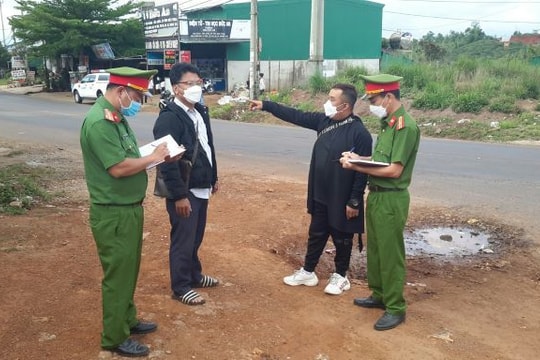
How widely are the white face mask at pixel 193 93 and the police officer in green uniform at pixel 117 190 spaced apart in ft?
1.97

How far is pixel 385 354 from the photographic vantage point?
3520 millimetres

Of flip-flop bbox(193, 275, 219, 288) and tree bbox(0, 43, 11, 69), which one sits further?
tree bbox(0, 43, 11, 69)

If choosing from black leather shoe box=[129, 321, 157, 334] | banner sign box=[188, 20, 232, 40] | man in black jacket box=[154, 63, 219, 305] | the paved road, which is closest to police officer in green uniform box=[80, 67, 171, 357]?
black leather shoe box=[129, 321, 157, 334]

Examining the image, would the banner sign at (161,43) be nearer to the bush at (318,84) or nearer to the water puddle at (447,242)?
the bush at (318,84)

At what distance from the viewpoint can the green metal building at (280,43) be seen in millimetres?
31703

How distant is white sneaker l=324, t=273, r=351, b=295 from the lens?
177 inches

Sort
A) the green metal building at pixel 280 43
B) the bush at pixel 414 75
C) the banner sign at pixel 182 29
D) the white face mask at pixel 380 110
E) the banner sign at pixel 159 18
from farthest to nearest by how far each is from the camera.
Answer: the green metal building at pixel 280 43 < the banner sign at pixel 159 18 < the banner sign at pixel 182 29 < the bush at pixel 414 75 < the white face mask at pixel 380 110

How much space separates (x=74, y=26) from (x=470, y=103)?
79.4ft

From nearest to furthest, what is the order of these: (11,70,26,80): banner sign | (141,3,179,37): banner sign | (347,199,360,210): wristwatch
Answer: (347,199,360,210): wristwatch < (141,3,179,37): banner sign < (11,70,26,80): banner sign

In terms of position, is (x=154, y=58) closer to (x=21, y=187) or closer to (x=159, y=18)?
(x=159, y=18)

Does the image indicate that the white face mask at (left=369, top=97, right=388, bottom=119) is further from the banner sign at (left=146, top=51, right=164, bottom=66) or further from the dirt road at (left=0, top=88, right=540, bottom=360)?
the banner sign at (left=146, top=51, right=164, bottom=66)

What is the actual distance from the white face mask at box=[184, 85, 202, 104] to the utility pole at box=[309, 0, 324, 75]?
20242mm

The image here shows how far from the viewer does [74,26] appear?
1256 inches

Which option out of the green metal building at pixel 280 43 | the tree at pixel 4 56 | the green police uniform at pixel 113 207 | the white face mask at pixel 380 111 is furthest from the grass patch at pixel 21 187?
the tree at pixel 4 56
